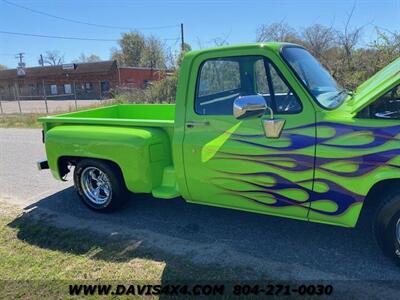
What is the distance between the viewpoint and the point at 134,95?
20.4m

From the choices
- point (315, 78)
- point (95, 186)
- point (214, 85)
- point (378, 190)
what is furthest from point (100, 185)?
point (378, 190)

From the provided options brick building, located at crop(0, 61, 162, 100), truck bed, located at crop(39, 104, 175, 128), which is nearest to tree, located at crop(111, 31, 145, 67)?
brick building, located at crop(0, 61, 162, 100)

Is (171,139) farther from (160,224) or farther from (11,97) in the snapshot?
(11,97)

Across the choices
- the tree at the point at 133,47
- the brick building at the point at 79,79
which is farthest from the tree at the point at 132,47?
the brick building at the point at 79,79

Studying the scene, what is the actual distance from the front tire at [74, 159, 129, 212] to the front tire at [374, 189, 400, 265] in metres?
2.99

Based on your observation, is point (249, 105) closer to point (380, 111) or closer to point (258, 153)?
point (258, 153)

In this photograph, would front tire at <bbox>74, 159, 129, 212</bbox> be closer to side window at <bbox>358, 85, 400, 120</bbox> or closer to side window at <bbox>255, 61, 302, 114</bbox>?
side window at <bbox>255, 61, 302, 114</bbox>

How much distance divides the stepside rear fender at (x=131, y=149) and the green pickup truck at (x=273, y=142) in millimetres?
13

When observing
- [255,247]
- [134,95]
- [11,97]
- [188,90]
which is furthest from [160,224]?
[11,97]

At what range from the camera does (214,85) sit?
387 cm

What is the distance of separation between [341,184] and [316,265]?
817 millimetres

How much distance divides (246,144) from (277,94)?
557 mm

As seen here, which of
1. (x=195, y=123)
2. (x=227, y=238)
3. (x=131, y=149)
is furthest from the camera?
(x=131, y=149)

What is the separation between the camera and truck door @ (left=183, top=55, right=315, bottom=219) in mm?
3381
